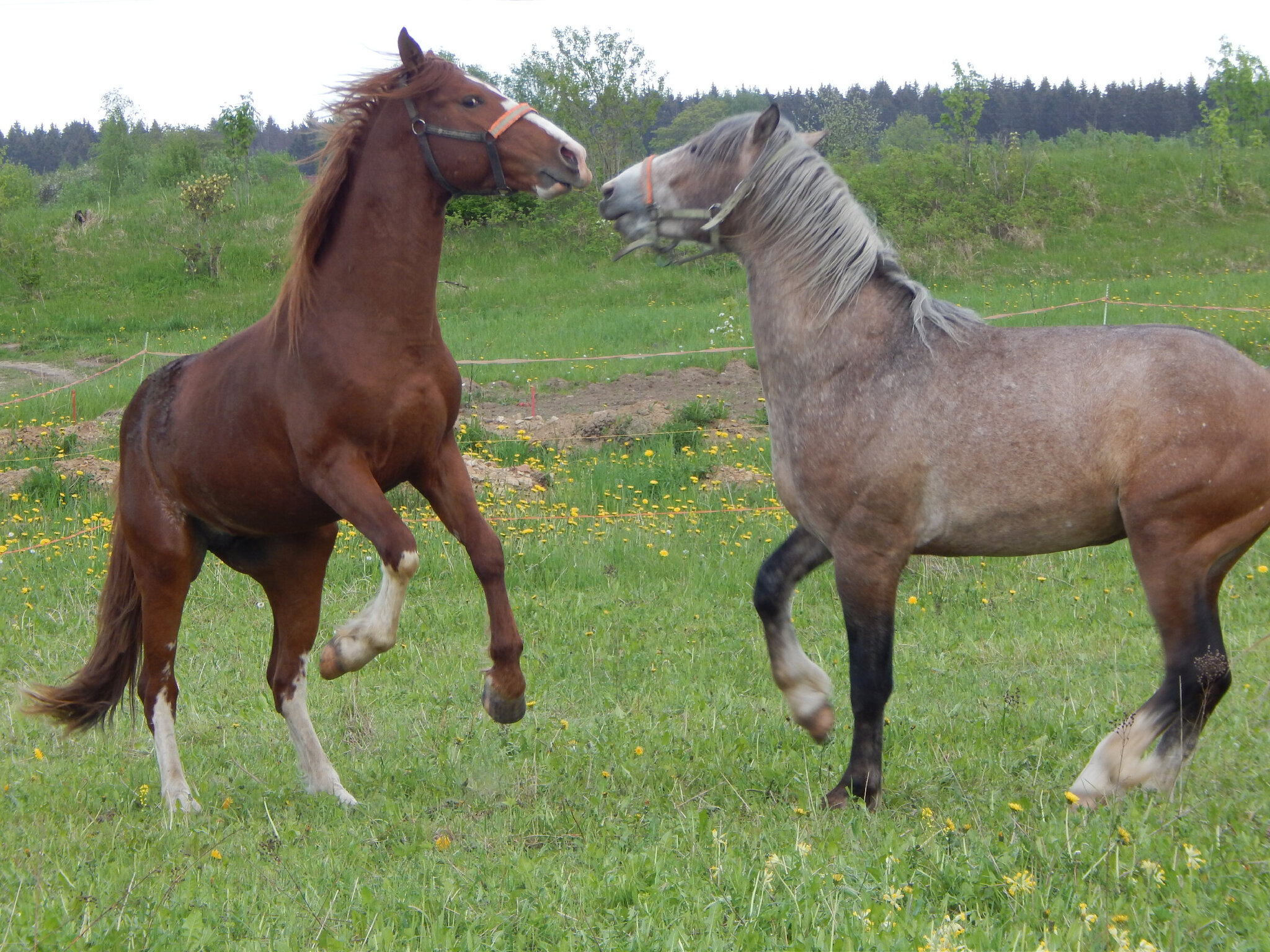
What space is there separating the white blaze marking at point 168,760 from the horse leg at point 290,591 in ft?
1.43

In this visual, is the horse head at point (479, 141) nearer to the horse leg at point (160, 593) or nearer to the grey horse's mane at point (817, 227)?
the grey horse's mane at point (817, 227)

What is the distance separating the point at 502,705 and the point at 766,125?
7.98 feet

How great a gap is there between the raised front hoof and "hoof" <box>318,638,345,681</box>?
180 centimetres

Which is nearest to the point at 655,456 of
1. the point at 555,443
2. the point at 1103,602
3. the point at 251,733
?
the point at 555,443

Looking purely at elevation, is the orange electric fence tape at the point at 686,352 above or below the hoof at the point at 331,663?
below

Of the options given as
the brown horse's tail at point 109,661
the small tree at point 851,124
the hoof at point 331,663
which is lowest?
the brown horse's tail at point 109,661

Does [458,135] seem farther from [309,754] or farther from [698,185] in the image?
[309,754]

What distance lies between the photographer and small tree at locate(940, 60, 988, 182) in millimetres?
33875

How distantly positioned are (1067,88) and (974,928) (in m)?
95.3

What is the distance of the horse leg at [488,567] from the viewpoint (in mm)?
4059

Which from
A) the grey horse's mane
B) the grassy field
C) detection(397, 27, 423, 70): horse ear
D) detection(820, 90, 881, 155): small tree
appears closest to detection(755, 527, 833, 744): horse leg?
the grassy field

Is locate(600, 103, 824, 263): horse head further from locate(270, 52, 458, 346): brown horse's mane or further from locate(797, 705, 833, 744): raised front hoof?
locate(797, 705, 833, 744): raised front hoof

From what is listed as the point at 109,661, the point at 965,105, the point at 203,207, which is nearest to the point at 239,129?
the point at 203,207

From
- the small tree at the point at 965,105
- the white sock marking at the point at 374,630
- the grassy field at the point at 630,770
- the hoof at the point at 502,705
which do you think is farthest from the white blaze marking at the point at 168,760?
the small tree at the point at 965,105
